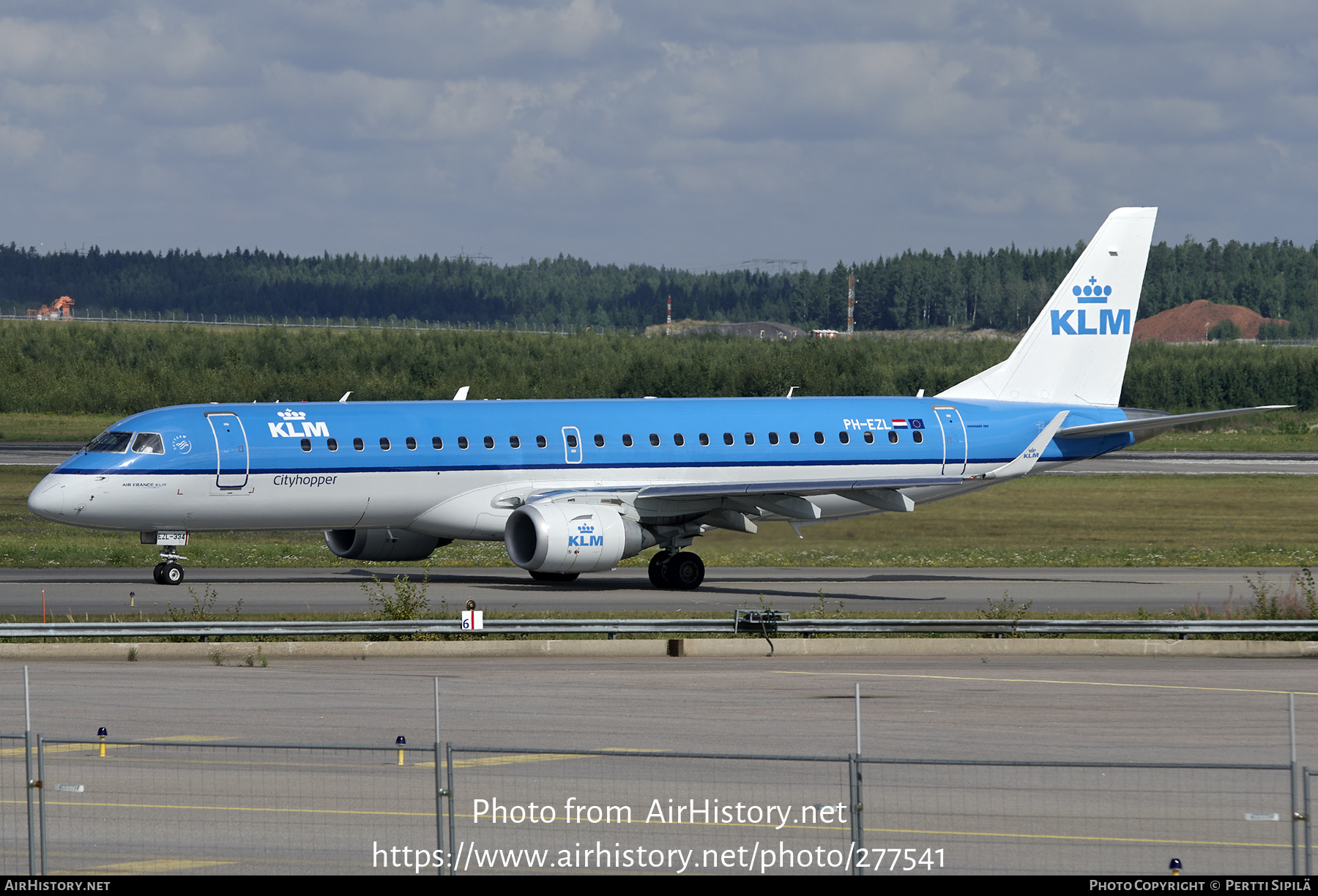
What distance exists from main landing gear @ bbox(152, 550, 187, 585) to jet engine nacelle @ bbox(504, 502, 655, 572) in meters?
7.16

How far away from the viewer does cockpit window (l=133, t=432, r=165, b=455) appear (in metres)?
33.5

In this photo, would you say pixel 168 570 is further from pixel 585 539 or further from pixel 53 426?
pixel 53 426

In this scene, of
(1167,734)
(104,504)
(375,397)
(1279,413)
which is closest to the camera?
(1167,734)

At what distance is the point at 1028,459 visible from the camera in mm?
38531

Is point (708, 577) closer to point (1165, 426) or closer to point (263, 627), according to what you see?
point (1165, 426)

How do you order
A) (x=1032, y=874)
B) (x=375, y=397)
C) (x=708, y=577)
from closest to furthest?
(x=1032, y=874)
(x=708, y=577)
(x=375, y=397)

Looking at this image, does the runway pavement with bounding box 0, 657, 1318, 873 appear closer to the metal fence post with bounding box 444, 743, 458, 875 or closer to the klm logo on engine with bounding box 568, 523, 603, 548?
the metal fence post with bounding box 444, 743, 458, 875

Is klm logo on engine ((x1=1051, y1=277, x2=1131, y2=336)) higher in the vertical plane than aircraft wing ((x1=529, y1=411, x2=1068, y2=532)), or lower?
higher

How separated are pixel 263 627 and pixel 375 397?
80423 millimetres

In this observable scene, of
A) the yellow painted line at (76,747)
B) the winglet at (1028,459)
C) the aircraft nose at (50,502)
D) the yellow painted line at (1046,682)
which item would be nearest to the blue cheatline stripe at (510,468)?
the aircraft nose at (50,502)

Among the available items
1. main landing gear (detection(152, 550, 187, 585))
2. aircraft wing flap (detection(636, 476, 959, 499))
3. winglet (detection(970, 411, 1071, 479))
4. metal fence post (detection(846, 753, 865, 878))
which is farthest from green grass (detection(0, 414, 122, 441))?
metal fence post (detection(846, 753, 865, 878))

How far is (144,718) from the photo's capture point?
768 inches

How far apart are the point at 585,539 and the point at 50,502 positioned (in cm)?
1092
